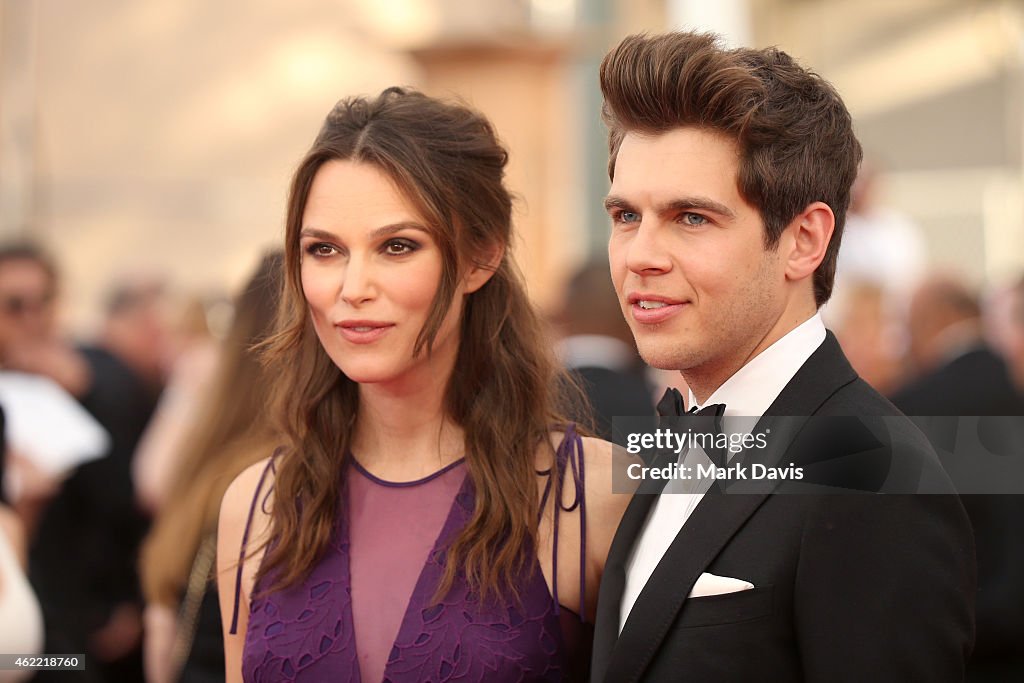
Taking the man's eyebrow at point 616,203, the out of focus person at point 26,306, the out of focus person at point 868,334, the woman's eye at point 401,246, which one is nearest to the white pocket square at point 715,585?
the man's eyebrow at point 616,203

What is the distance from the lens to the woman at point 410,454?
9.30 feet

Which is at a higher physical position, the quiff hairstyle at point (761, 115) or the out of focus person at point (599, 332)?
the out of focus person at point (599, 332)

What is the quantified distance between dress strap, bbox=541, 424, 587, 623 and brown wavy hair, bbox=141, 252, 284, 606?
1.27 m

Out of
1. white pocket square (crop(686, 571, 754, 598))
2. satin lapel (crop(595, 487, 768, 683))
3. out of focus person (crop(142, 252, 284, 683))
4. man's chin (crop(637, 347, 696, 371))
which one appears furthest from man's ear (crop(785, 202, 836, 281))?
out of focus person (crop(142, 252, 284, 683))

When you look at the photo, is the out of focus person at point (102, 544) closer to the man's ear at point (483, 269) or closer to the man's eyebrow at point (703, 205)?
the man's ear at point (483, 269)

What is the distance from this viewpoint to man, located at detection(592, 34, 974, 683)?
215 centimetres

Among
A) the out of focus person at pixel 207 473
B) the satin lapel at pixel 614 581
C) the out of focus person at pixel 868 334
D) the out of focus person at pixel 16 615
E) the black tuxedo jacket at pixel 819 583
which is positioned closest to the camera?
the black tuxedo jacket at pixel 819 583

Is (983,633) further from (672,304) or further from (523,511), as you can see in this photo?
(672,304)

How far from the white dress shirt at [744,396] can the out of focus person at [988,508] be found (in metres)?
2.12

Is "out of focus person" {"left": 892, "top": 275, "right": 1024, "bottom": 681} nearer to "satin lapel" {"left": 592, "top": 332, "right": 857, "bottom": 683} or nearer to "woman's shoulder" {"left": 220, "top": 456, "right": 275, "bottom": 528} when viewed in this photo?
"satin lapel" {"left": 592, "top": 332, "right": 857, "bottom": 683}

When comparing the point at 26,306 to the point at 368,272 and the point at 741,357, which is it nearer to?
the point at 368,272

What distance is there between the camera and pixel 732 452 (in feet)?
8.05

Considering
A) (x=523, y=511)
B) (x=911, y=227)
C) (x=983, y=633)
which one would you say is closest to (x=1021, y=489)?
(x=983, y=633)

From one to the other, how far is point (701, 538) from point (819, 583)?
25cm
